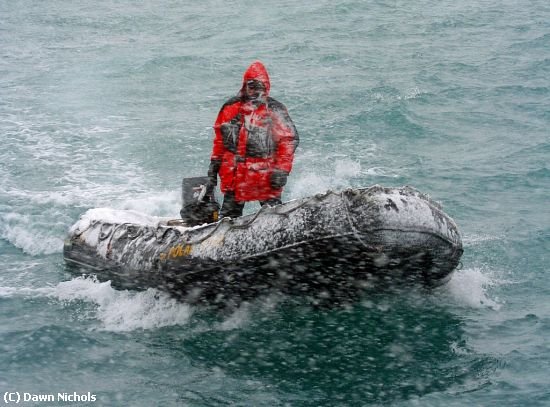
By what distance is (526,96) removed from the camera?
45.8 ft

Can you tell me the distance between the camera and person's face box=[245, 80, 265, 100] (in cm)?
655

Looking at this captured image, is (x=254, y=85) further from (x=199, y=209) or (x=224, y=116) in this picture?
(x=199, y=209)

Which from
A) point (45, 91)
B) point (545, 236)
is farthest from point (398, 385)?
point (45, 91)

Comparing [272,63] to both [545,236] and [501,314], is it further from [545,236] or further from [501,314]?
[501,314]

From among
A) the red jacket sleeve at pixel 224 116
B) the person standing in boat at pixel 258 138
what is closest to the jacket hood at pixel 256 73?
the person standing in boat at pixel 258 138

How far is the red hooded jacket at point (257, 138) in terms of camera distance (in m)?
6.63

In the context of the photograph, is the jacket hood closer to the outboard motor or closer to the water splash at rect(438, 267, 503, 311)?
the outboard motor

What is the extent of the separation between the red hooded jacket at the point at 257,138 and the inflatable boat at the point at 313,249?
1.69 ft

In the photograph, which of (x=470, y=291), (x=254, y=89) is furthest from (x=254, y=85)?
(x=470, y=291)

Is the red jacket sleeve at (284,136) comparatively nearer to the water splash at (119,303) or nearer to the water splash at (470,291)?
the water splash at (119,303)

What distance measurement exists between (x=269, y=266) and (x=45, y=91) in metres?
11.2

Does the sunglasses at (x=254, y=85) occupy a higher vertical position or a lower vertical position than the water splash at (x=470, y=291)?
higher

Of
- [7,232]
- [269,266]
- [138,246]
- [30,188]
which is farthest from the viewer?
[30,188]

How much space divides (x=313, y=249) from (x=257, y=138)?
1.36 meters
